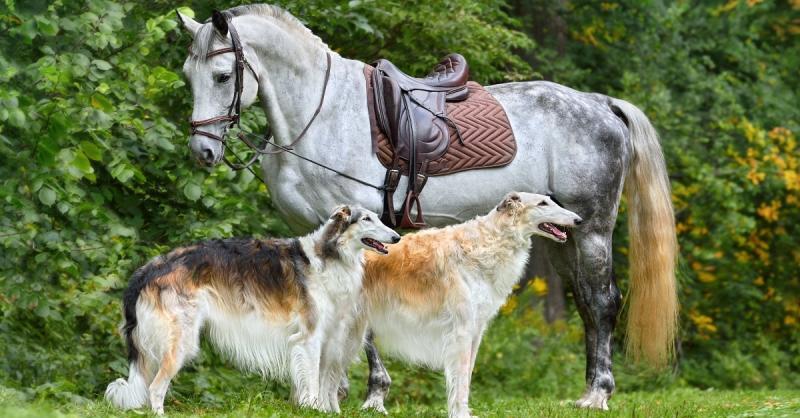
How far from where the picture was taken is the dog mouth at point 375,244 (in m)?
7.77

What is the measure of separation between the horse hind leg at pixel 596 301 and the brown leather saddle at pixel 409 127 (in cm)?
147

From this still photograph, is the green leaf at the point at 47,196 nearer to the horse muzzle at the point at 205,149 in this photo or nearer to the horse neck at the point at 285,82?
the horse muzzle at the point at 205,149

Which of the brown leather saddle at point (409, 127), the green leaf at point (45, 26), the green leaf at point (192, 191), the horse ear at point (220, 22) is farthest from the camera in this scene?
the green leaf at point (192, 191)

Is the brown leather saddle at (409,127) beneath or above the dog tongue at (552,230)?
above

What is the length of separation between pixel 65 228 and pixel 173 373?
224 centimetres

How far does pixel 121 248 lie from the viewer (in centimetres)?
912

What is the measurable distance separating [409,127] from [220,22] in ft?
4.94

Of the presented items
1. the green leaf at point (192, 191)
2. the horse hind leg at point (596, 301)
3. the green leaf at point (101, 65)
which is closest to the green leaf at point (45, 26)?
the green leaf at point (101, 65)

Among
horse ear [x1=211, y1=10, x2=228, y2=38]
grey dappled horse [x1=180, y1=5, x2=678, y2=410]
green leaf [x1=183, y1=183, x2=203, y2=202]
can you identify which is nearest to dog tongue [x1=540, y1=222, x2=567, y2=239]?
grey dappled horse [x1=180, y1=5, x2=678, y2=410]

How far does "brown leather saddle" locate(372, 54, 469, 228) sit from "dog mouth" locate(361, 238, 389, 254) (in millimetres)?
578

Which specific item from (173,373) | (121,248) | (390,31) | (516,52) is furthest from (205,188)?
(516,52)

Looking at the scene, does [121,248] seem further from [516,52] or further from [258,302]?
[516,52]

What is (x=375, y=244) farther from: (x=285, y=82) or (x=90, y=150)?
(x=90, y=150)

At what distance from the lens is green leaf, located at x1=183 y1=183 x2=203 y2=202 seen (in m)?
9.28
